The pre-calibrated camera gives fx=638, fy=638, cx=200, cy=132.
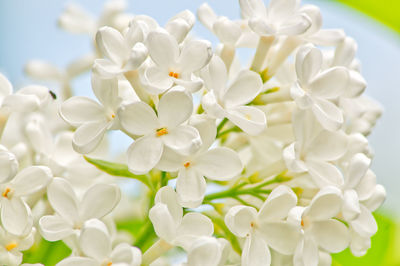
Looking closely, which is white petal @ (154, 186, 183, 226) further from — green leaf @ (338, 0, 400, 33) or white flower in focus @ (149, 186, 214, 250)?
green leaf @ (338, 0, 400, 33)

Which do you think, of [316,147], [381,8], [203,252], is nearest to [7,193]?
[203,252]

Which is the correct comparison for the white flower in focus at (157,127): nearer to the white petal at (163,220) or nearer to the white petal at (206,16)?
the white petal at (163,220)

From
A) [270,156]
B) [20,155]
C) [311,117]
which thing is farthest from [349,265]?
[20,155]

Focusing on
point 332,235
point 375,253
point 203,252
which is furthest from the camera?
point 375,253

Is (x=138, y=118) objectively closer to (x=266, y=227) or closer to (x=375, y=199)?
(x=266, y=227)

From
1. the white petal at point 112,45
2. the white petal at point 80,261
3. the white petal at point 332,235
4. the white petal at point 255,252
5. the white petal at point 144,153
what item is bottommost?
the white petal at point 332,235

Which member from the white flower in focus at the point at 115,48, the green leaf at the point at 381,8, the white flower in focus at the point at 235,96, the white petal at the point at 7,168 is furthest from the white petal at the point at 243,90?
the green leaf at the point at 381,8

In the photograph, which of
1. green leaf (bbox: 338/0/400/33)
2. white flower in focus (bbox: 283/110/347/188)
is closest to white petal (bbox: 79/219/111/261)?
white flower in focus (bbox: 283/110/347/188)
